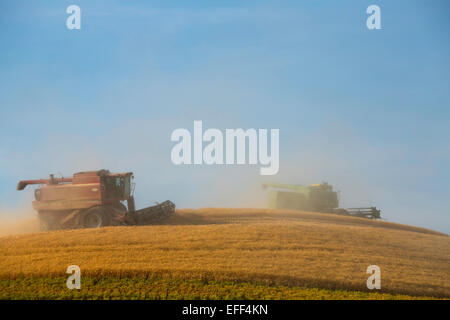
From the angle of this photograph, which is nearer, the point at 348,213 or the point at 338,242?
the point at 338,242

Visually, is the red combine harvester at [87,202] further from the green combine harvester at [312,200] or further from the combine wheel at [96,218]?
the green combine harvester at [312,200]

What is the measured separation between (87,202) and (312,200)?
58.6 ft

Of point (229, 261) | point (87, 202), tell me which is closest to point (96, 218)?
point (87, 202)

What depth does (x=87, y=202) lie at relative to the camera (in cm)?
2102

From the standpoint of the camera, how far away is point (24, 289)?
11.6 m

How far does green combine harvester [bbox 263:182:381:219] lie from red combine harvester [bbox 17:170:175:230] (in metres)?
12.0

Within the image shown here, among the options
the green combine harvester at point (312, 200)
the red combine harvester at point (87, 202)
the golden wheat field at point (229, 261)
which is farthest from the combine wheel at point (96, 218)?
the green combine harvester at point (312, 200)

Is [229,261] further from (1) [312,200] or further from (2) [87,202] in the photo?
(1) [312,200]

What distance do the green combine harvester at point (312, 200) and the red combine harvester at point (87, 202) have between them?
1202 cm

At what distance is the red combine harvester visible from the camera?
2081 cm

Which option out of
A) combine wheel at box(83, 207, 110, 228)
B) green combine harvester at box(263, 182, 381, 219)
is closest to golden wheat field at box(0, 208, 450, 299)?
combine wheel at box(83, 207, 110, 228)
